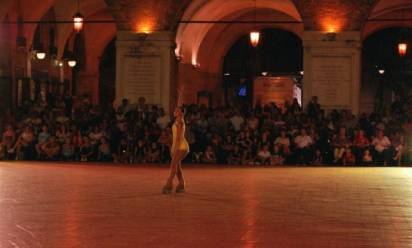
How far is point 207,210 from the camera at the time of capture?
11602 mm

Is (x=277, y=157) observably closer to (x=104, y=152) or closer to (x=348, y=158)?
(x=348, y=158)

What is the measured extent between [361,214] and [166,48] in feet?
49.0

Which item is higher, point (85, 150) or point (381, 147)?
point (381, 147)

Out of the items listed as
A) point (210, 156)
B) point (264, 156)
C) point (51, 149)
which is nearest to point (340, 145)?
point (264, 156)

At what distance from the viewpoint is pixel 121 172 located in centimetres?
1869

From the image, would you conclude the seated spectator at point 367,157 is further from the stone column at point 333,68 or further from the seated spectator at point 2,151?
the seated spectator at point 2,151

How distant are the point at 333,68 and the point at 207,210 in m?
13.8

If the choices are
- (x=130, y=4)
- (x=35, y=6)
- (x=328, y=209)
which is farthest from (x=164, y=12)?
(x=328, y=209)

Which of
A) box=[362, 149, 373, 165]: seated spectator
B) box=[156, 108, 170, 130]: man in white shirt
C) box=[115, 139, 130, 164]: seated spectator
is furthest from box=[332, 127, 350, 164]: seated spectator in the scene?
box=[115, 139, 130, 164]: seated spectator

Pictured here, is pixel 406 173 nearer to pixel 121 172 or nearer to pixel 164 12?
pixel 121 172

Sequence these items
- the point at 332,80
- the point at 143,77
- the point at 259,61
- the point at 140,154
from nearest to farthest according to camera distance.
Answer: the point at 140,154 < the point at 332,80 < the point at 143,77 < the point at 259,61

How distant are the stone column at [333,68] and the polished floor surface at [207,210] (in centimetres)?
657

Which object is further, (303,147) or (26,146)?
(26,146)

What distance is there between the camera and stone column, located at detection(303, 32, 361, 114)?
2438 centimetres
